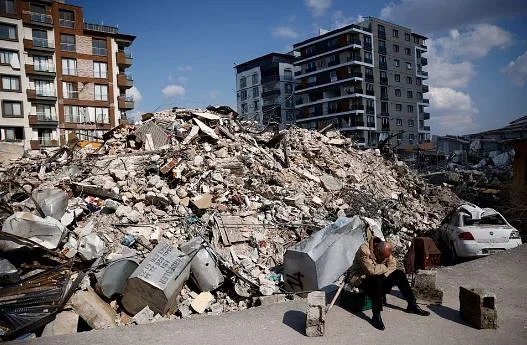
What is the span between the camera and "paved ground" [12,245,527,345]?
14.6 feet

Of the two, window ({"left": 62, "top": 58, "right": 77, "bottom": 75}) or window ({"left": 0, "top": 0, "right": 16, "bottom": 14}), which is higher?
window ({"left": 0, "top": 0, "right": 16, "bottom": 14})

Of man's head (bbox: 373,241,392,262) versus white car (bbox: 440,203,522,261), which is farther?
white car (bbox: 440,203,522,261)

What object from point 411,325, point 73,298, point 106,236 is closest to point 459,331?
point 411,325

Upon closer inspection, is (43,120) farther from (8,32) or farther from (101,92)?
(8,32)

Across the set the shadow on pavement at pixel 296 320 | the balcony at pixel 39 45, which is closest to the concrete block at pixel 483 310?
the shadow on pavement at pixel 296 320

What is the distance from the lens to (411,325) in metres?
4.75

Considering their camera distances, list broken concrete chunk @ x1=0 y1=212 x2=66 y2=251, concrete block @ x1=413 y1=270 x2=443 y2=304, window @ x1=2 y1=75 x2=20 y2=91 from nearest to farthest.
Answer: concrete block @ x1=413 y1=270 x2=443 y2=304, broken concrete chunk @ x1=0 y1=212 x2=66 y2=251, window @ x1=2 y1=75 x2=20 y2=91

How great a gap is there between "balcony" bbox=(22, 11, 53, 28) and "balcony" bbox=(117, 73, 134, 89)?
7.72 meters

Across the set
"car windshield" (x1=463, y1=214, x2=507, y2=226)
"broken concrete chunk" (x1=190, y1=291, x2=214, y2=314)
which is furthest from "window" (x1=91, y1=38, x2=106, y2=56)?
"car windshield" (x1=463, y1=214, x2=507, y2=226)

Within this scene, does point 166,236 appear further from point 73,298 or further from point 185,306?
point 73,298

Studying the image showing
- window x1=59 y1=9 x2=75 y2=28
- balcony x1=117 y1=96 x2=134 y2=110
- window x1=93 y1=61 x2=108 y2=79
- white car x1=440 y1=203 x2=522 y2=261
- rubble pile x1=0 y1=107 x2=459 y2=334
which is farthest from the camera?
balcony x1=117 y1=96 x2=134 y2=110

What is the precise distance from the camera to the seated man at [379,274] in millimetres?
4988

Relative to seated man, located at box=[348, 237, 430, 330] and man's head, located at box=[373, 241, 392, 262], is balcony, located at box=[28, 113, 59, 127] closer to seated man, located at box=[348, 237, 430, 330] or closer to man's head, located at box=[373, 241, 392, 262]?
seated man, located at box=[348, 237, 430, 330]

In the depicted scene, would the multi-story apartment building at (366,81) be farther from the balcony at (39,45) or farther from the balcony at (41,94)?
the balcony at (39,45)
